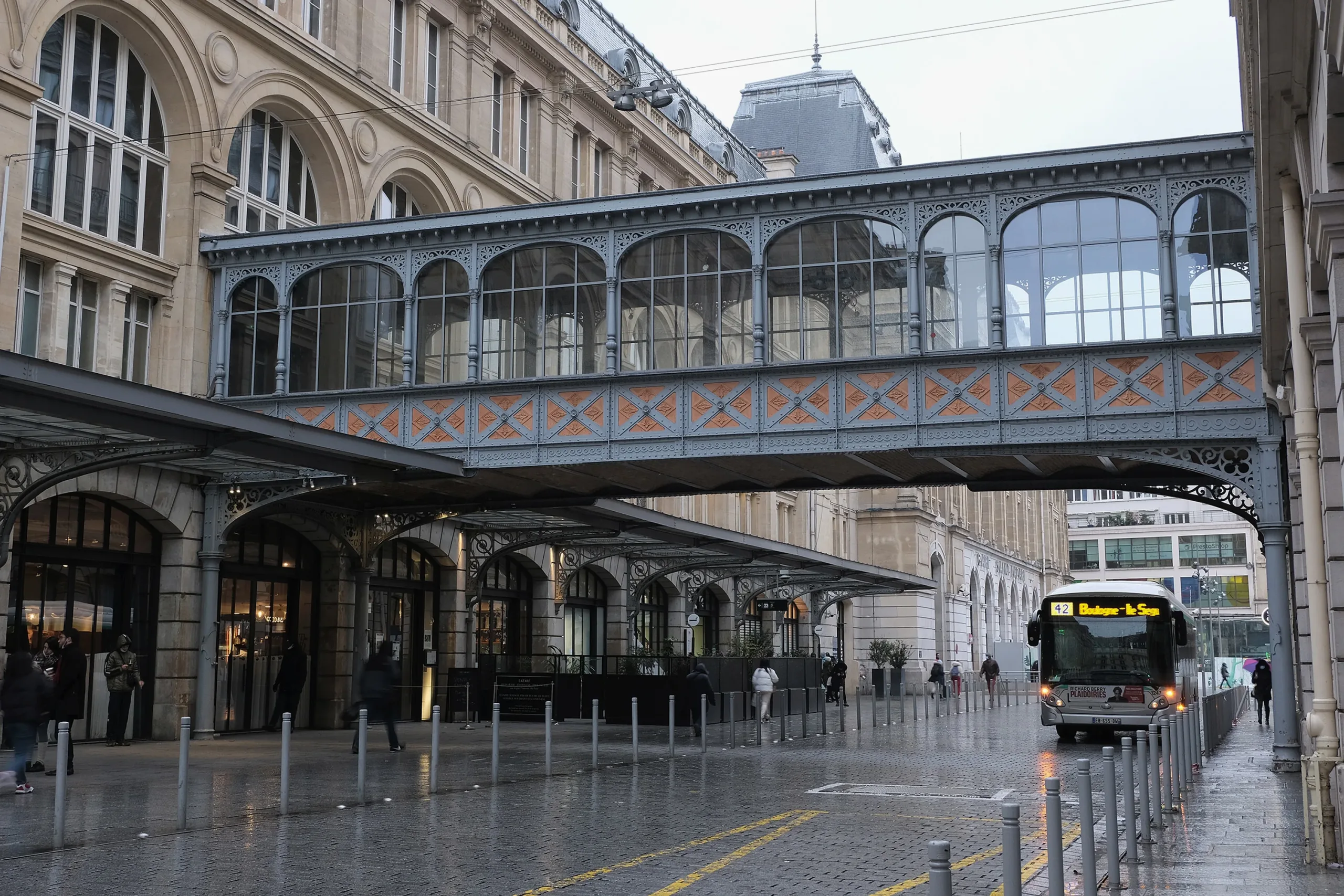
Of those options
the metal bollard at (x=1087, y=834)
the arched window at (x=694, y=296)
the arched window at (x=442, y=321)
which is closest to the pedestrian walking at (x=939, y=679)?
the arched window at (x=694, y=296)

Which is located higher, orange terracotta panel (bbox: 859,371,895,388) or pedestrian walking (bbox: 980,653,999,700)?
orange terracotta panel (bbox: 859,371,895,388)

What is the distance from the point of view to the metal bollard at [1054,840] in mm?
7016

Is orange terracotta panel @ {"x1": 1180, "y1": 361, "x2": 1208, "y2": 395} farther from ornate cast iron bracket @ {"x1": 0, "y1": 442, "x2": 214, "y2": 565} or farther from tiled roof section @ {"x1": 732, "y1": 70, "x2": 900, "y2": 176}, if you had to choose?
tiled roof section @ {"x1": 732, "y1": 70, "x2": 900, "y2": 176}

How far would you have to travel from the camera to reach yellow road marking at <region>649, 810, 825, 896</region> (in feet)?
33.1

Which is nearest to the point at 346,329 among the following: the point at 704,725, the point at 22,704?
the point at 704,725

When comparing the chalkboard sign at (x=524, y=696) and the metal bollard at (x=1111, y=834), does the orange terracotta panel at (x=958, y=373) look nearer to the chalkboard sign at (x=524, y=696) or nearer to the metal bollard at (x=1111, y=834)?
the metal bollard at (x=1111, y=834)

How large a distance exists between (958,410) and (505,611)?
18734 mm

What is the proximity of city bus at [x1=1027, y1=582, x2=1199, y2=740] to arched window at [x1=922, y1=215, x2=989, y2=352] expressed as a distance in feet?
22.6

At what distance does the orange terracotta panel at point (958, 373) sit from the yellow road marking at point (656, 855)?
10.0 meters

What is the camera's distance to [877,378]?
23.7 metres

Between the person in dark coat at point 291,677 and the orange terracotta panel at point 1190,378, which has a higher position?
the orange terracotta panel at point 1190,378

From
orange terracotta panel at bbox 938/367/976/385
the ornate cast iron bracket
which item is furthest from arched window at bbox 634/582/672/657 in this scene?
the ornate cast iron bracket

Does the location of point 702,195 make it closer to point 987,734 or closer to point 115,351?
point 115,351

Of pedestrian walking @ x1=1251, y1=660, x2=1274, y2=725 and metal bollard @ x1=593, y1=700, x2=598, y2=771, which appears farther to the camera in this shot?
pedestrian walking @ x1=1251, y1=660, x2=1274, y2=725
